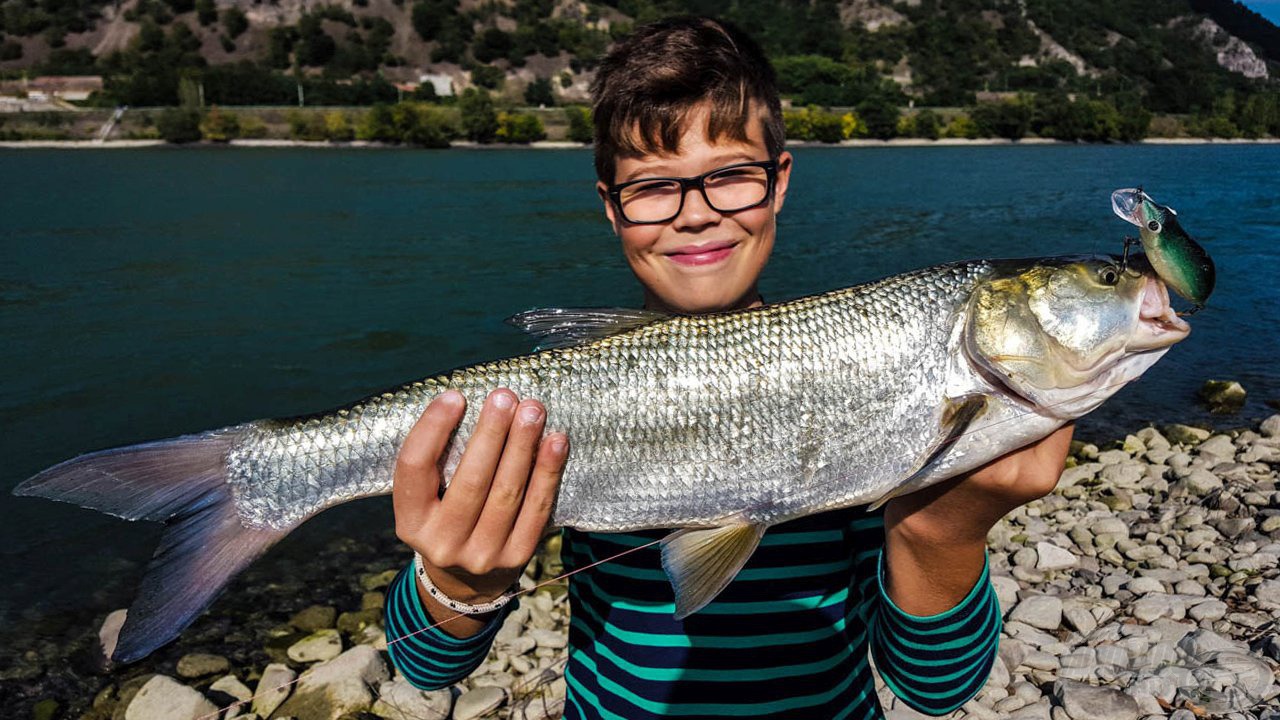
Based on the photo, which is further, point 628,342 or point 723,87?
point 723,87

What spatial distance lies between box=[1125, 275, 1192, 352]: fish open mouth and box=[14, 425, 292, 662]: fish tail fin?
2.32 meters

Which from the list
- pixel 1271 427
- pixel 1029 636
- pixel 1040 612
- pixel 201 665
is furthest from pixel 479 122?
pixel 1029 636

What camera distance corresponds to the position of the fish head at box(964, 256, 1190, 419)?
221cm

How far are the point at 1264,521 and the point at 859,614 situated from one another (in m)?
5.46

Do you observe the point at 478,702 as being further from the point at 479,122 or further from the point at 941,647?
the point at 479,122

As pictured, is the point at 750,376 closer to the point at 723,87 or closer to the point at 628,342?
the point at 628,342

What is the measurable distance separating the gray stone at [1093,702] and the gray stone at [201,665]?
521cm

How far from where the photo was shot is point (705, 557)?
2256mm

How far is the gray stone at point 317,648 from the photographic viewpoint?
19.5 feet

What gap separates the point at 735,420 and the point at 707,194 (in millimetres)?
948

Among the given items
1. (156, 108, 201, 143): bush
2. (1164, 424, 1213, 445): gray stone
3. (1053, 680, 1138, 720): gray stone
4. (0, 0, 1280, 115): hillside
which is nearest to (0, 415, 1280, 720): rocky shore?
(1053, 680, 1138, 720): gray stone

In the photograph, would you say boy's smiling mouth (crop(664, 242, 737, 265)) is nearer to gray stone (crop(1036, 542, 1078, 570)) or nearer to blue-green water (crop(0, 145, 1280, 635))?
gray stone (crop(1036, 542, 1078, 570))

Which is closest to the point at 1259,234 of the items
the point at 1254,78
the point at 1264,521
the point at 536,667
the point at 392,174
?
the point at 1264,521

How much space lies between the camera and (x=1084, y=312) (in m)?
2.25
